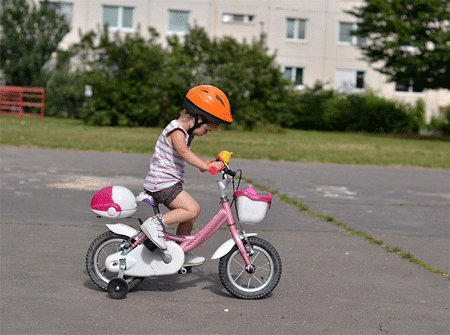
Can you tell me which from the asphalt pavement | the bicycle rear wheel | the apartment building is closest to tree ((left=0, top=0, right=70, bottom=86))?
the apartment building

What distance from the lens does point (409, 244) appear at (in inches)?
350

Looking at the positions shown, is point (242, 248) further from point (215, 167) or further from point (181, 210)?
point (215, 167)

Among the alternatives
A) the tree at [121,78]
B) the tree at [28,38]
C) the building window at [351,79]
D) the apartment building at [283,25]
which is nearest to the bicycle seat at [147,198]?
the tree at [121,78]

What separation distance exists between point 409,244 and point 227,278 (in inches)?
133

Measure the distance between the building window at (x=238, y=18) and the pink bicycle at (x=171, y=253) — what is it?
4369cm

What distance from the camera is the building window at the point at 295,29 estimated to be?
5006 cm

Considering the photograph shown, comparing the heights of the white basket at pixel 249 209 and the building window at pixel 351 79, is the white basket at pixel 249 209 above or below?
below

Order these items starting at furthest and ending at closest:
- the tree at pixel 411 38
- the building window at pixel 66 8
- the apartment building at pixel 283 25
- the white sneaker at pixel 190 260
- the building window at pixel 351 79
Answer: the building window at pixel 351 79 → the apartment building at pixel 283 25 → the building window at pixel 66 8 → the tree at pixel 411 38 → the white sneaker at pixel 190 260

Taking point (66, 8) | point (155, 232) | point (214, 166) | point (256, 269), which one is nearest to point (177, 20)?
point (66, 8)

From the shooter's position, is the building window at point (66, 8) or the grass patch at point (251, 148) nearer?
the grass patch at point (251, 148)

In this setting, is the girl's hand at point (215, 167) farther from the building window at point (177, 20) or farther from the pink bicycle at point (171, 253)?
the building window at point (177, 20)

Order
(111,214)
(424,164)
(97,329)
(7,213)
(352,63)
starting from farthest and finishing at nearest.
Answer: (352,63) → (424,164) → (7,213) → (111,214) → (97,329)

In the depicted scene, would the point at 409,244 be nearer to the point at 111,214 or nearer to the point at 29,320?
the point at 111,214

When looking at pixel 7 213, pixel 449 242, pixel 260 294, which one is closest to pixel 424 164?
pixel 449 242
